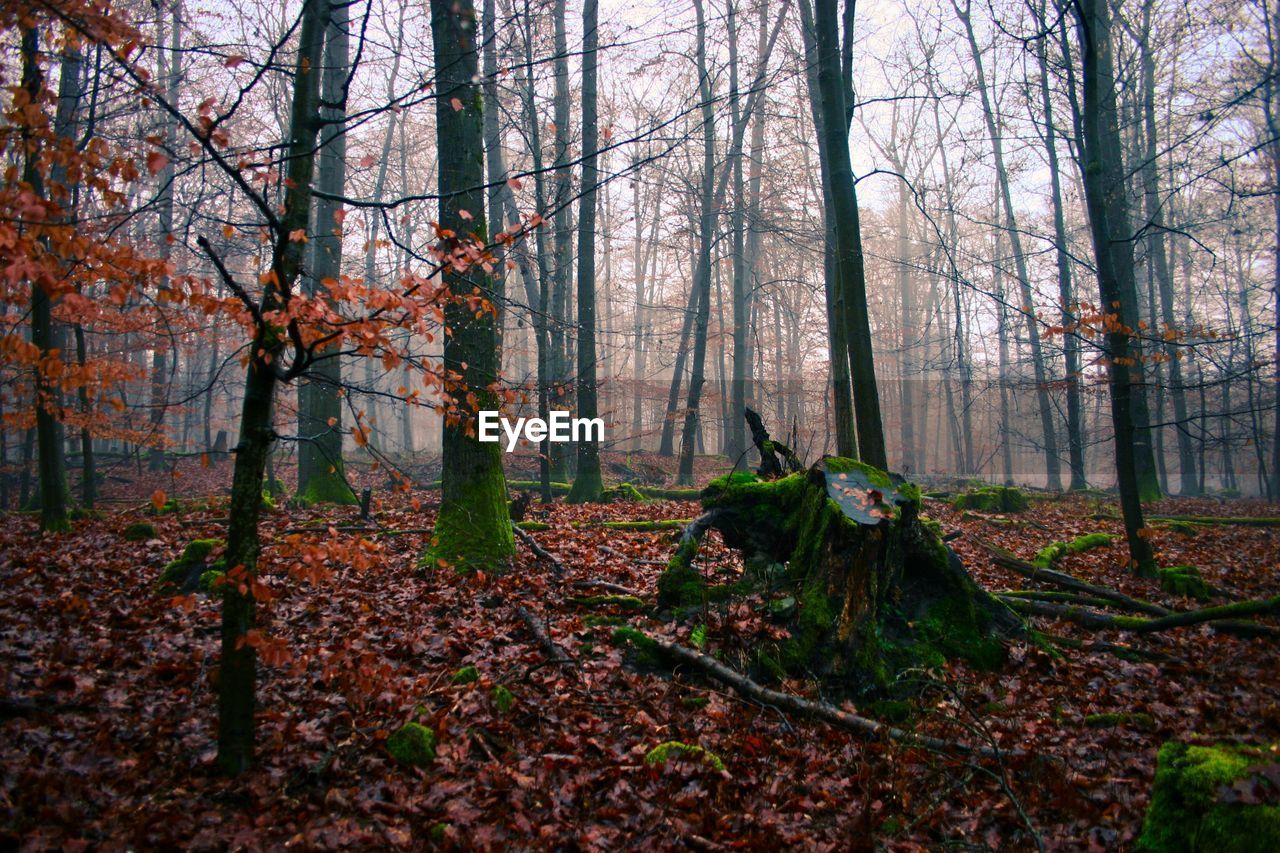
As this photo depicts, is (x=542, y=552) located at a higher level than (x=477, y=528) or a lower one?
lower

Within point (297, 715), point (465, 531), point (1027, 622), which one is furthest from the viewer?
point (465, 531)

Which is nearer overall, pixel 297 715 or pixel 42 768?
pixel 42 768

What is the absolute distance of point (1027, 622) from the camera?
6109 mm

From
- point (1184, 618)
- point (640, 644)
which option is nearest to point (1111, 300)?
point (1184, 618)

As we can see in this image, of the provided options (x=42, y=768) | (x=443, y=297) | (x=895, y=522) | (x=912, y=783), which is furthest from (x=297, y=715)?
(x=895, y=522)

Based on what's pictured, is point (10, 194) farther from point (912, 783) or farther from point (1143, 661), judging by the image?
point (1143, 661)

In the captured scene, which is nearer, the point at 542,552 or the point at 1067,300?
the point at 542,552

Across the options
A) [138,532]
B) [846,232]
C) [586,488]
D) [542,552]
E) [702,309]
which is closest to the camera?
[542,552]

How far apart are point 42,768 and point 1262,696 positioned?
7729 mm

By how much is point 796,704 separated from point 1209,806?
2.35 metres

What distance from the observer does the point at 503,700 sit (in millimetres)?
4578

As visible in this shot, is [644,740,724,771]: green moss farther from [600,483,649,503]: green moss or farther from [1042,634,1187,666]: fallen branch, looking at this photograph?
[600,483,649,503]: green moss

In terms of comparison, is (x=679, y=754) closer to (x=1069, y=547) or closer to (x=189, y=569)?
(x=189, y=569)

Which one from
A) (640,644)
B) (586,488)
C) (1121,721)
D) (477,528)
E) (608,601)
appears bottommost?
(1121,721)
